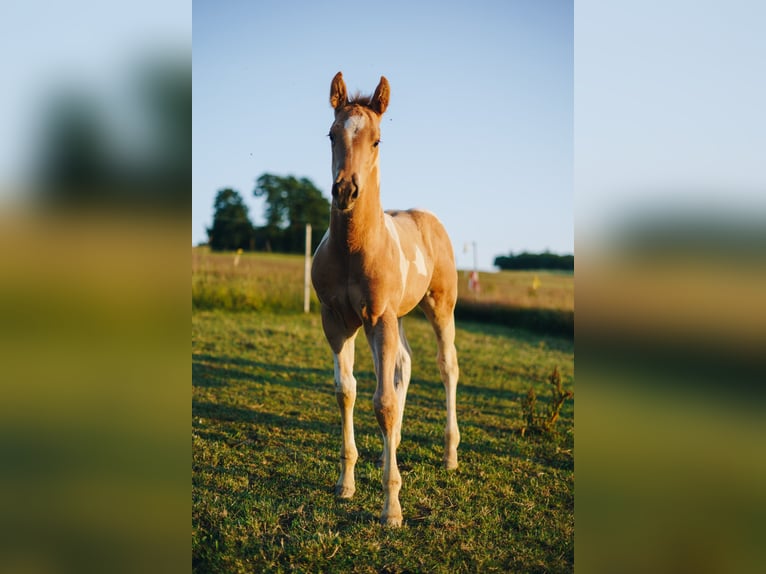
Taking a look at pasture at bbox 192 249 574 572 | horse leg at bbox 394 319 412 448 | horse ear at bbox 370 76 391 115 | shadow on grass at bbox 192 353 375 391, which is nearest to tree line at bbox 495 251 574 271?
pasture at bbox 192 249 574 572

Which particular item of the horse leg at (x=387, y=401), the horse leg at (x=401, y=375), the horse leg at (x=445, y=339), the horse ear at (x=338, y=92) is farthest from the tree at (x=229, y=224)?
the horse leg at (x=387, y=401)

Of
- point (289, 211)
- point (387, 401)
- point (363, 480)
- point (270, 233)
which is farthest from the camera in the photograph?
point (289, 211)

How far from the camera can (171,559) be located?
5.15ft

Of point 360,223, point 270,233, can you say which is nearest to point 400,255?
point 360,223

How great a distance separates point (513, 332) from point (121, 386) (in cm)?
1339

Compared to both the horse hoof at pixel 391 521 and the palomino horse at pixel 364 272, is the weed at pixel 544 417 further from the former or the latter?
the horse hoof at pixel 391 521

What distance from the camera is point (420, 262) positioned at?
14.7 ft

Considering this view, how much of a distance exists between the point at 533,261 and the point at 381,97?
1632cm

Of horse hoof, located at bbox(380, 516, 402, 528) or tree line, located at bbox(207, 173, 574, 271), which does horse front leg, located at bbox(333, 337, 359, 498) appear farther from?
tree line, located at bbox(207, 173, 574, 271)

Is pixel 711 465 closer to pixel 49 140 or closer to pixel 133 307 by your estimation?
pixel 133 307

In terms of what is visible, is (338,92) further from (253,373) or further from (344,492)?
(253,373)

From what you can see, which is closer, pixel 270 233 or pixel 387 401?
pixel 387 401

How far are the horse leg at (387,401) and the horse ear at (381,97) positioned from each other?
1.45 m

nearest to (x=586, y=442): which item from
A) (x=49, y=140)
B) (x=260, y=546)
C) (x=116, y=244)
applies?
(x=116, y=244)
